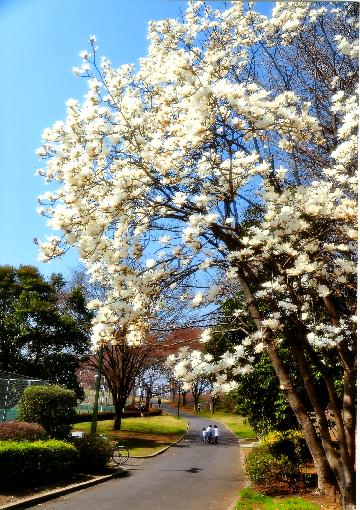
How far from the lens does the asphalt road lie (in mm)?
7234

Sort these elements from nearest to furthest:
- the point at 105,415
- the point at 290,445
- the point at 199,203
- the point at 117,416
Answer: the point at 199,203
the point at 290,445
the point at 117,416
the point at 105,415

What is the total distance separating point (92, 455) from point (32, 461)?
2.61 metres

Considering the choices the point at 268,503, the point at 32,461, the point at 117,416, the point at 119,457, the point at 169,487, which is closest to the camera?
the point at 268,503

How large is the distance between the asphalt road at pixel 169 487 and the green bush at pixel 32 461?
86cm

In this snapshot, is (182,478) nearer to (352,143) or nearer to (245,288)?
(245,288)

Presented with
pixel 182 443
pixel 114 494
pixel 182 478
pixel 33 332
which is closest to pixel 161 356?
pixel 182 443

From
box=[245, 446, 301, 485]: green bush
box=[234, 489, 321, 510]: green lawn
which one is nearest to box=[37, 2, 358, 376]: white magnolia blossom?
box=[234, 489, 321, 510]: green lawn

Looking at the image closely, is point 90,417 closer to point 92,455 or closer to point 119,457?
point 119,457

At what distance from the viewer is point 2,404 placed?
10805mm

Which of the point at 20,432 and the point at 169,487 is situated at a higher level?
the point at 20,432

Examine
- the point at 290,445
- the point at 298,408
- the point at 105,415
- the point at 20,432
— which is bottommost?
the point at 105,415

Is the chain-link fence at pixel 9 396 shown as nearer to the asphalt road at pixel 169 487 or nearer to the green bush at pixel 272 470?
the asphalt road at pixel 169 487

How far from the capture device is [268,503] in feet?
21.9

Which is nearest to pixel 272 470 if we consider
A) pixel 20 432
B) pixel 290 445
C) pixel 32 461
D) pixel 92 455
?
pixel 290 445
